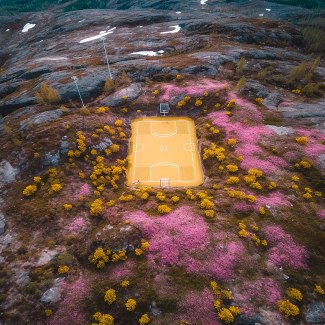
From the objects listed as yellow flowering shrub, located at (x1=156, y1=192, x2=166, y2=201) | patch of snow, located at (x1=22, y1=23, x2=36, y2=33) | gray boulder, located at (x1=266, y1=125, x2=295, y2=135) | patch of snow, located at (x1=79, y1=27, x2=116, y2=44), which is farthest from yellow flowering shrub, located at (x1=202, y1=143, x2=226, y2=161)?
patch of snow, located at (x1=22, y1=23, x2=36, y2=33)

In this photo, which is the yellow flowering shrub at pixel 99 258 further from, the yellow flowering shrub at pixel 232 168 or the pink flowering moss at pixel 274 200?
the yellow flowering shrub at pixel 232 168

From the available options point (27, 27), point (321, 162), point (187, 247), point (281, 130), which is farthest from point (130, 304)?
point (27, 27)

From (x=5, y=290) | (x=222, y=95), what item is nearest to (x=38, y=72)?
(x=222, y=95)

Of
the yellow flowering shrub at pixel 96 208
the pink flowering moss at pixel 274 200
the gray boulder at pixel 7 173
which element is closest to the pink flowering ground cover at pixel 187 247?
the yellow flowering shrub at pixel 96 208

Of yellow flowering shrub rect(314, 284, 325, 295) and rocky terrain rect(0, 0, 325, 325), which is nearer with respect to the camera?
rocky terrain rect(0, 0, 325, 325)

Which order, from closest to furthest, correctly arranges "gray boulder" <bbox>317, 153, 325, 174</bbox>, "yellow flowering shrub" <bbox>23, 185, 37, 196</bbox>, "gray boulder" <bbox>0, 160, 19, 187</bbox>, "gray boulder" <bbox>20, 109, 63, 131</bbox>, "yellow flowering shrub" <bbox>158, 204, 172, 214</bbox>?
"yellow flowering shrub" <bbox>158, 204, 172, 214</bbox>
"yellow flowering shrub" <bbox>23, 185, 37, 196</bbox>
"gray boulder" <bbox>317, 153, 325, 174</bbox>
"gray boulder" <bbox>0, 160, 19, 187</bbox>
"gray boulder" <bbox>20, 109, 63, 131</bbox>

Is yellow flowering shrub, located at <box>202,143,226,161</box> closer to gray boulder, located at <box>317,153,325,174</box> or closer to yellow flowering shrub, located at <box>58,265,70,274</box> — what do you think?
gray boulder, located at <box>317,153,325,174</box>

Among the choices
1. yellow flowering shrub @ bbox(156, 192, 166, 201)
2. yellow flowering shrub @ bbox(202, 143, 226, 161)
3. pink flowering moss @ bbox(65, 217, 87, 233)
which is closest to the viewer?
pink flowering moss @ bbox(65, 217, 87, 233)
